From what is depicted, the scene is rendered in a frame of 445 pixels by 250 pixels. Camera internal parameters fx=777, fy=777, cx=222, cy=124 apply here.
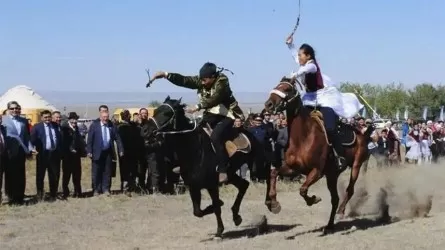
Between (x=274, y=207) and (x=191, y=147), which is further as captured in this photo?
(x=274, y=207)

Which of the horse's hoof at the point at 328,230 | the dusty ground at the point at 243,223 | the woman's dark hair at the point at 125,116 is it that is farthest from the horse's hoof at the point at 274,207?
the woman's dark hair at the point at 125,116

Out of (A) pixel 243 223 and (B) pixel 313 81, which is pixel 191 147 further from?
(A) pixel 243 223

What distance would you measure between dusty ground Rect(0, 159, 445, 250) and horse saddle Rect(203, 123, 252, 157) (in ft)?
4.18

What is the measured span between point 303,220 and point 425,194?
235 centimetres

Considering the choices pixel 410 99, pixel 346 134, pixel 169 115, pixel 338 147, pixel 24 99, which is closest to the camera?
pixel 169 115

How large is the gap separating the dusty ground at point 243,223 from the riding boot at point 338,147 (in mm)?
1040

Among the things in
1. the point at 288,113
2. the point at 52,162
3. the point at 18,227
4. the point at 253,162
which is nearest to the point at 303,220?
the point at 253,162

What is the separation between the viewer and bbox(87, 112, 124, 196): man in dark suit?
17.5 metres

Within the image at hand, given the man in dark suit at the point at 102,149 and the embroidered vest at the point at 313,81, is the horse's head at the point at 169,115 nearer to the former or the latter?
the embroidered vest at the point at 313,81

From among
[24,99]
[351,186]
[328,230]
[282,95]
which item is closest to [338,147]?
[351,186]

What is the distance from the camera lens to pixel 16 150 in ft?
53.3

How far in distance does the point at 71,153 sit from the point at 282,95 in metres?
7.87

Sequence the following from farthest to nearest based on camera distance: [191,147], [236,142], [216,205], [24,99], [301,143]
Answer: [24,99]
[236,142]
[301,143]
[216,205]
[191,147]

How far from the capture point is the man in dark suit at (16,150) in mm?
16141
